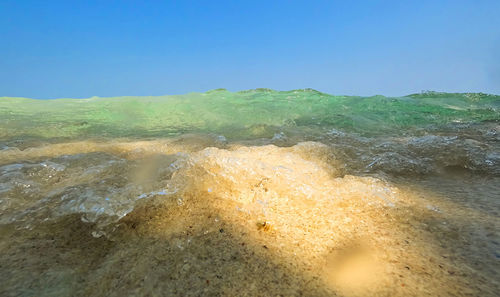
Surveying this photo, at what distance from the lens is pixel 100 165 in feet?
7.24

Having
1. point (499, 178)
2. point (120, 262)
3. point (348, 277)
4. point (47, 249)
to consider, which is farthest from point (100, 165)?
point (499, 178)

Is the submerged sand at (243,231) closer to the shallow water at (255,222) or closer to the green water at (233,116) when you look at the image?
the shallow water at (255,222)

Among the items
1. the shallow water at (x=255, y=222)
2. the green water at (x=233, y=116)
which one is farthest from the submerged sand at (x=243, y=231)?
the green water at (x=233, y=116)

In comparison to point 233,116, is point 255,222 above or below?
below

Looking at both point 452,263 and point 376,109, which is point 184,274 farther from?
point 376,109

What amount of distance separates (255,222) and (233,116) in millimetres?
4458

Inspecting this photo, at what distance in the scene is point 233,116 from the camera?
5711 mm

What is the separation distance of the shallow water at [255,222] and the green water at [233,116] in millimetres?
1654

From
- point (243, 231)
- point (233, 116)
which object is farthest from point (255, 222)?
point (233, 116)

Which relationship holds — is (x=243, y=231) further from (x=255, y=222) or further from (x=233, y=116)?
(x=233, y=116)

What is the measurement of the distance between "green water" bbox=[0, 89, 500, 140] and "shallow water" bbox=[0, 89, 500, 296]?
5.42ft

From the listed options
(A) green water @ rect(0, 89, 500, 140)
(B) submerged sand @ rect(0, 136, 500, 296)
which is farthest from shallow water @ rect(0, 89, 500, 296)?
(A) green water @ rect(0, 89, 500, 140)

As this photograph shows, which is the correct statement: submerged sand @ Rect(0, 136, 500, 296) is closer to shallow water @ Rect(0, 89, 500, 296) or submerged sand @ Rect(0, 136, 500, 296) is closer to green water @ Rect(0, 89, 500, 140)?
shallow water @ Rect(0, 89, 500, 296)

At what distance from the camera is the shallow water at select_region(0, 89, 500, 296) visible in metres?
1.01
